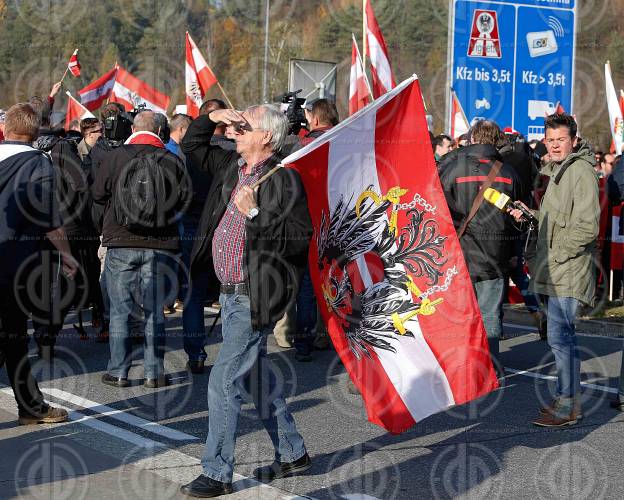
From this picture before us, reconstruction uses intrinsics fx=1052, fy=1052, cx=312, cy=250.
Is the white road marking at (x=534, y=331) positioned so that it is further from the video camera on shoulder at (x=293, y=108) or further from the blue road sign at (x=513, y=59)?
the blue road sign at (x=513, y=59)

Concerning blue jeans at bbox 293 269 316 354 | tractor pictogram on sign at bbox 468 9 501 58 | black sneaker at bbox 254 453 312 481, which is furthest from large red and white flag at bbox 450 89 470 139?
black sneaker at bbox 254 453 312 481

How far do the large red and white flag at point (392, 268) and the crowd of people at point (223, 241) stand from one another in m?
0.33

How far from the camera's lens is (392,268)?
215 inches

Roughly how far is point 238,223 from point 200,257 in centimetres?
44

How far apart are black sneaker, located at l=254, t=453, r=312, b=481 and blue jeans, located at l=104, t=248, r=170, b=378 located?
2450mm

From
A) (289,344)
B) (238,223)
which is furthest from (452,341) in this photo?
(289,344)

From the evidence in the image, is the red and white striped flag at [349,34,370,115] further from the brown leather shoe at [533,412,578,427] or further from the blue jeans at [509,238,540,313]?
the brown leather shoe at [533,412,578,427]

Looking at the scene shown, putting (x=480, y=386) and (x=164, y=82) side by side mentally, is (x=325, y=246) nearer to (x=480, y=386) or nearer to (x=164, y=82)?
(x=480, y=386)

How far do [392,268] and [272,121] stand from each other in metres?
1.03

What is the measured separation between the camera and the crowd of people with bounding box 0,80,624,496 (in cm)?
491

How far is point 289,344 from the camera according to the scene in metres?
9.32

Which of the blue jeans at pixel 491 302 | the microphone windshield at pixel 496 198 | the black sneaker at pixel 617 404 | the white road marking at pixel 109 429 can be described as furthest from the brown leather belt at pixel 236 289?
the black sneaker at pixel 617 404

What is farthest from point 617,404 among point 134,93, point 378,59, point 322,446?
point 134,93

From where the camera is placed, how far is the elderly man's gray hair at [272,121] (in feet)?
16.5
